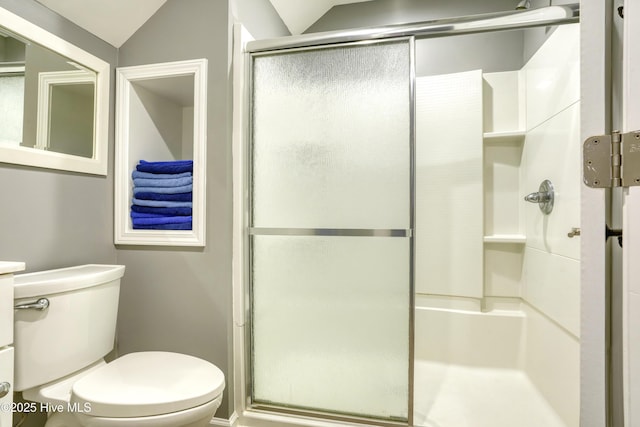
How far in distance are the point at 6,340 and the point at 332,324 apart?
3.59 feet

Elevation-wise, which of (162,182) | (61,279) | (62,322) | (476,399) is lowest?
(476,399)

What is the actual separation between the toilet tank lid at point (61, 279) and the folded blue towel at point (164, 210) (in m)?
0.31

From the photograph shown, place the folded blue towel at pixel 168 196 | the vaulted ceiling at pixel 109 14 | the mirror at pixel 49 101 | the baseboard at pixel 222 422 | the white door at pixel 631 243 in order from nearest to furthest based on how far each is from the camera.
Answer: the white door at pixel 631 243, the mirror at pixel 49 101, the vaulted ceiling at pixel 109 14, the baseboard at pixel 222 422, the folded blue towel at pixel 168 196

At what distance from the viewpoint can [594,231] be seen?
68 cm

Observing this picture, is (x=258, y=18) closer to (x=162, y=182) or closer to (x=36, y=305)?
(x=162, y=182)

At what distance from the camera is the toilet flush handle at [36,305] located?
1064mm

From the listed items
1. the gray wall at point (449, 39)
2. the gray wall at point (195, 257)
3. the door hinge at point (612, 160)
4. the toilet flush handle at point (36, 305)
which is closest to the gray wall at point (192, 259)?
the gray wall at point (195, 257)

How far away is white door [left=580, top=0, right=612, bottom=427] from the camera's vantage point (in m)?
0.66

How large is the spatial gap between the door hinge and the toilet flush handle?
155 cm

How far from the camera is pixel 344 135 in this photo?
146 centimetres

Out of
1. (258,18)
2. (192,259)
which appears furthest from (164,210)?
(258,18)

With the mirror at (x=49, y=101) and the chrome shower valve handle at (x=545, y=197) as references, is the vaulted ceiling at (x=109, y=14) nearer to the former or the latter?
the mirror at (x=49, y=101)

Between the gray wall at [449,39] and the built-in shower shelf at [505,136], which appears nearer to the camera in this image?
the built-in shower shelf at [505,136]

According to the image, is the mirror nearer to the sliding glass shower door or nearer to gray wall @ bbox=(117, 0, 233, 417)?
gray wall @ bbox=(117, 0, 233, 417)
